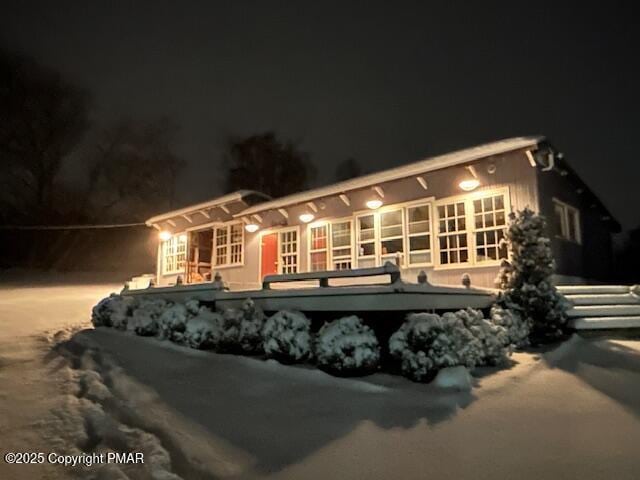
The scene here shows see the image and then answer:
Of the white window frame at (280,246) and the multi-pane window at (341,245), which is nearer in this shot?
the multi-pane window at (341,245)

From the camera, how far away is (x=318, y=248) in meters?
12.5

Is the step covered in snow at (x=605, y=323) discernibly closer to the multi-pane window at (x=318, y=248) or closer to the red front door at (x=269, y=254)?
the multi-pane window at (x=318, y=248)

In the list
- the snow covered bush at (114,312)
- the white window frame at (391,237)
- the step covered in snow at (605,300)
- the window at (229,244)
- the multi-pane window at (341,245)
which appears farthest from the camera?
the window at (229,244)

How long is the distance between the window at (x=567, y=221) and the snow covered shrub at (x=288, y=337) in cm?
724

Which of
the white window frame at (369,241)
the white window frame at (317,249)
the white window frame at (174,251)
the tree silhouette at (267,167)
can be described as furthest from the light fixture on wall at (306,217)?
the tree silhouette at (267,167)

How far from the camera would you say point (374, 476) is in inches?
113

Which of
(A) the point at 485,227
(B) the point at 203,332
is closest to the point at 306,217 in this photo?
(A) the point at 485,227

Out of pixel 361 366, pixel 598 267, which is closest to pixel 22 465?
pixel 361 366

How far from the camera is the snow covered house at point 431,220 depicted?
9.09m

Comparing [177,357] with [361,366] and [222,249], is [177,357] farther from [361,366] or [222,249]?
[222,249]

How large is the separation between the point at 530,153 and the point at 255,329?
6.71 meters

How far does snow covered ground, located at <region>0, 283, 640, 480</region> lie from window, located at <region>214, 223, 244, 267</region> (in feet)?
28.7

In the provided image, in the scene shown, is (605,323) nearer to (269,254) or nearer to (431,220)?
(431,220)

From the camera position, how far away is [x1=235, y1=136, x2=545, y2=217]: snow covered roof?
28.6 feet
